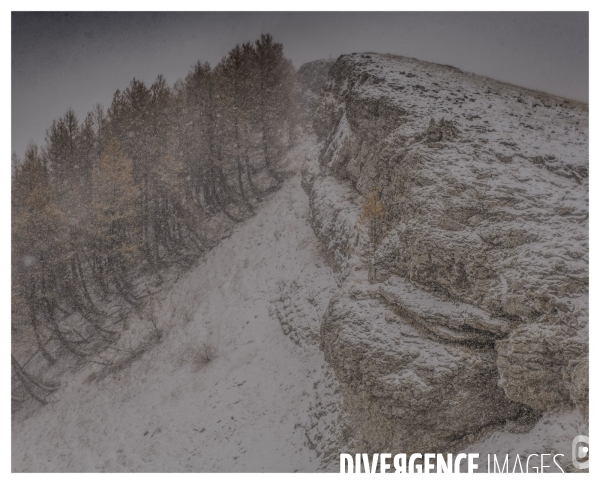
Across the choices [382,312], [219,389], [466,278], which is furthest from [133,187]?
[466,278]

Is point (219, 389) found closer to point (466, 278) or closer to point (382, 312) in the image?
point (382, 312)

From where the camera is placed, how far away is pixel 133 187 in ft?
39.2

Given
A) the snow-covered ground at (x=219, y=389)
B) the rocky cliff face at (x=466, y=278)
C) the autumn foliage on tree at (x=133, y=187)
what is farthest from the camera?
the autumn foliage on tree at (x=133, y=187)

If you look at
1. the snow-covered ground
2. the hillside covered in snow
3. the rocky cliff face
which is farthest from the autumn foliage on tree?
the rocky cliff face

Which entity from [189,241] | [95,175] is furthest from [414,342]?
[95,175]

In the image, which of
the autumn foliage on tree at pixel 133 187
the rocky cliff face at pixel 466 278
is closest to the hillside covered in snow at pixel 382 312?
the rocky cliff face at pixel 466 278

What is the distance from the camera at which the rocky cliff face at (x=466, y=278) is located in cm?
667

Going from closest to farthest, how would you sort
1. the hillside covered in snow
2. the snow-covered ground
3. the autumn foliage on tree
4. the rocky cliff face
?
the rocky cliff face, the hillside covered in snow, the snow-covered ground, the autumn foliage on tree

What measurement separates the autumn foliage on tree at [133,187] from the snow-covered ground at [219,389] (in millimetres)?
1063

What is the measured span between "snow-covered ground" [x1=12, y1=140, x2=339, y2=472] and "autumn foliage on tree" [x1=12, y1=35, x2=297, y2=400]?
1063 millimetres

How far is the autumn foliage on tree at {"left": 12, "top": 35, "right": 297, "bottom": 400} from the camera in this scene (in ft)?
33.8

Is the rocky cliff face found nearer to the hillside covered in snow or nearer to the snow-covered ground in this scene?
the hillside covered in snow

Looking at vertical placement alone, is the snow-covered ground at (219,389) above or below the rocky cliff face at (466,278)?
below

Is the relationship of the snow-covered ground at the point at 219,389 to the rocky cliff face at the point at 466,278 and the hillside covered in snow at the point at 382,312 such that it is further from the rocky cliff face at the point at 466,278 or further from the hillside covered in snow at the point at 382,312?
the rocky cliff face at the point at 466,278
